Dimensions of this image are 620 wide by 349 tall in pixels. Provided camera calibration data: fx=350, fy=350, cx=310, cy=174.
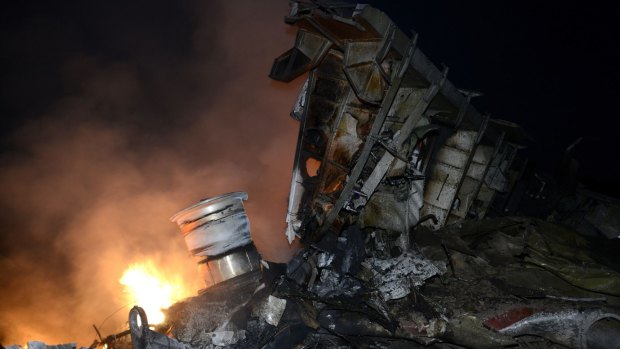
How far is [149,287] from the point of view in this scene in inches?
253

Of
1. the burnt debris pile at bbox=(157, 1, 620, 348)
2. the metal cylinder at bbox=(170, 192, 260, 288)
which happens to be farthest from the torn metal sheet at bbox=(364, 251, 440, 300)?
the metal cylinder at bbox=(170, 192, 260, 288)

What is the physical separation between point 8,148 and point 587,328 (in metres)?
10.0

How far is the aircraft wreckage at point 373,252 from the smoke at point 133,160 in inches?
93.1

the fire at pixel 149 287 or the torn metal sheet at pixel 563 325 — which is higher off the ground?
the fire at pixel 149 287

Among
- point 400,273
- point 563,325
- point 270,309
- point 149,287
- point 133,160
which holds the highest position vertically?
point 133,160

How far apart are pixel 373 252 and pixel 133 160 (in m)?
5.56

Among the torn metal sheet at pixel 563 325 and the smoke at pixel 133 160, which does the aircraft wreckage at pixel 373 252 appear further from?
the smoke at pixel 133 160

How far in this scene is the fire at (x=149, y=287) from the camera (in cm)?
623

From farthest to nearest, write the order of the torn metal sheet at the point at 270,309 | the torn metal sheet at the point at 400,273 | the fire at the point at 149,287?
the fire at the point at 149,287
the torn metal sheet at the point at 400,273
the torn metal sheet at the point at 270,309

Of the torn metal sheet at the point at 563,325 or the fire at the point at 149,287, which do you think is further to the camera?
the fire at the point at 149,287

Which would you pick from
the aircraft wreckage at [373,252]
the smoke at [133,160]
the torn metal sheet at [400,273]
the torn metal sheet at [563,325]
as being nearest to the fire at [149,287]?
the smoke at [133,160]

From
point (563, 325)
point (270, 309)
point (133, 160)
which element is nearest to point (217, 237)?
point (270, 309)

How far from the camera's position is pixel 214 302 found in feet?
15.3

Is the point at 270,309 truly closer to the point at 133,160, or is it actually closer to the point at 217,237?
the point at 217,237
